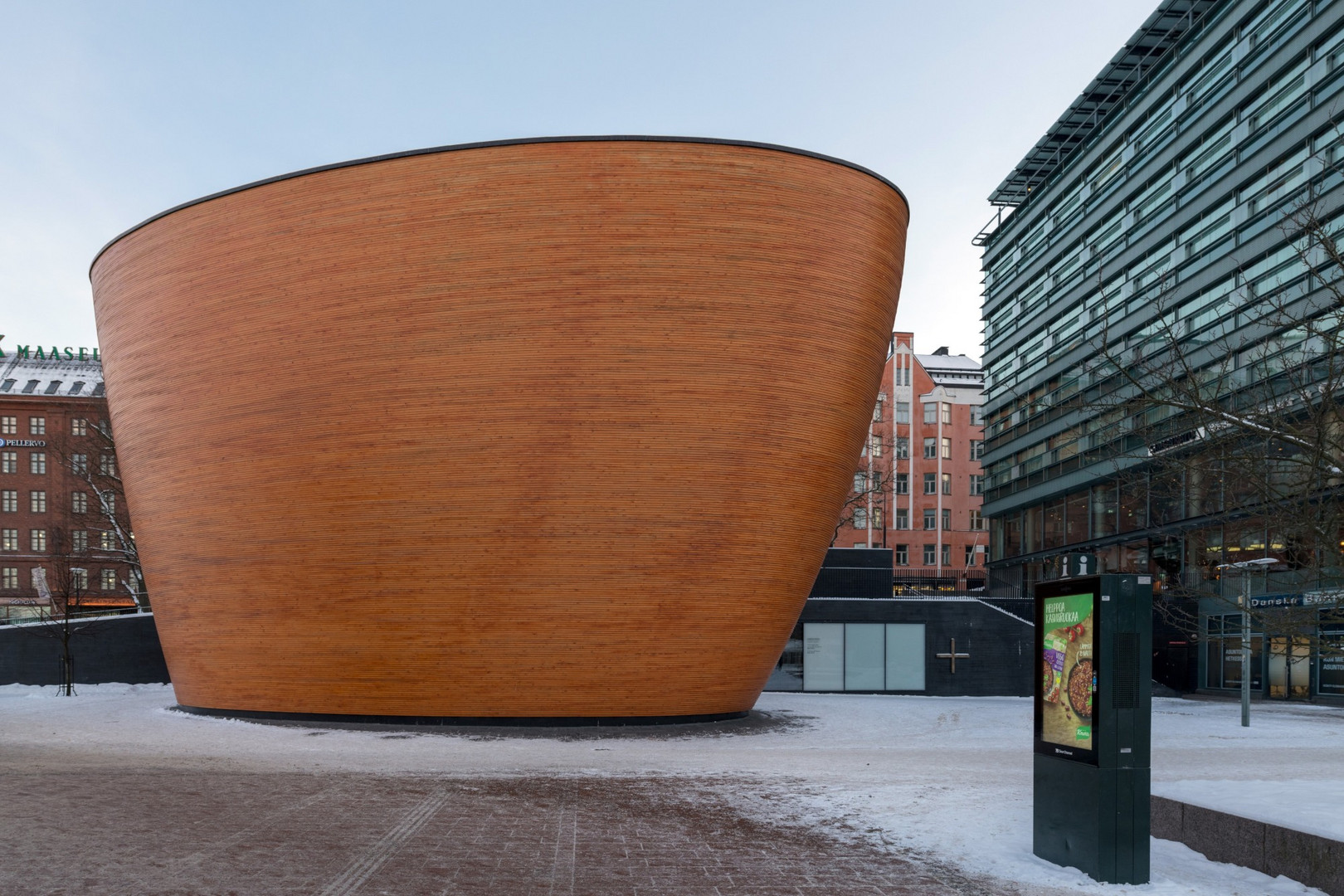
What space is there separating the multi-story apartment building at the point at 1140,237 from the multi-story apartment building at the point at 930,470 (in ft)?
47.2

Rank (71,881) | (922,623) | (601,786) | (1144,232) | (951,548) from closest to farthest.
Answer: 1. (71,881)
2. (601,786)
3. (922,623)
4. (1144,232)
5. (951,548)

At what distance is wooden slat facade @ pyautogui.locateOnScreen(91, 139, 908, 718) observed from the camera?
722 inches

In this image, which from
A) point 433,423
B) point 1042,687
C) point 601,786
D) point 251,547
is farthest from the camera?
point 251,547

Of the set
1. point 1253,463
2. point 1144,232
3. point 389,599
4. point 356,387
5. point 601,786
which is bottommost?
point 601,786

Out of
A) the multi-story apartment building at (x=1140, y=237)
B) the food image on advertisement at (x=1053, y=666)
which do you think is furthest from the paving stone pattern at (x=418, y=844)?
the multi-story apartment building at (x=1140, y=237)

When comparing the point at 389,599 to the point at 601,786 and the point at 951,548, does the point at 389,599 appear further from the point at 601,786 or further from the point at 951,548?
the point at 951,548

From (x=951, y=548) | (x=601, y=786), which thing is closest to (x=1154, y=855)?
(x=601, y=786)

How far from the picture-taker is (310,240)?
19469 millimetres

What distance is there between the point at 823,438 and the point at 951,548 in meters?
55.2

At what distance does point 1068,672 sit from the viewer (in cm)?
792

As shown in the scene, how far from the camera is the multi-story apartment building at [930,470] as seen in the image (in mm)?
70312

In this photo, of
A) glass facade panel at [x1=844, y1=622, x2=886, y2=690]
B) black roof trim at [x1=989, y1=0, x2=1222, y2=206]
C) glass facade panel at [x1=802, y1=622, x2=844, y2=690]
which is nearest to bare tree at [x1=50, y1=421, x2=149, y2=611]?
glass facade panel at [x1=802, y1=622, x2=844, y2=690]

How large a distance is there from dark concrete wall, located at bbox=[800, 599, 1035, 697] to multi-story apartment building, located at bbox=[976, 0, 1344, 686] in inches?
164

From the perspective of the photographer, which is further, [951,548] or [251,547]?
[951,548]
